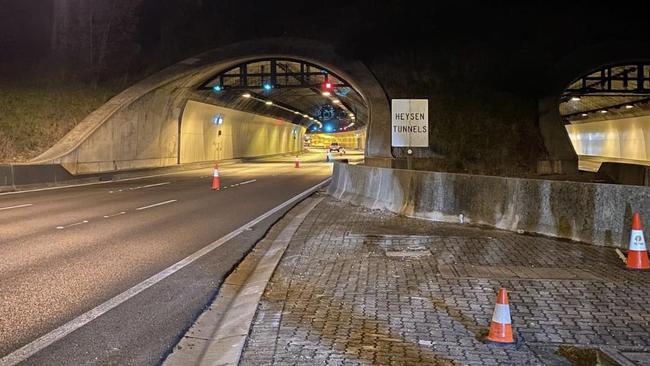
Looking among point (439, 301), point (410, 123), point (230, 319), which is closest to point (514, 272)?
point (439, 301)

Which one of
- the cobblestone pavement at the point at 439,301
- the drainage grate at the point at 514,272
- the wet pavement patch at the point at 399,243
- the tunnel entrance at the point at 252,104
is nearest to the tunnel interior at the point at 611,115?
the tunnel entrance at the point at 252,104

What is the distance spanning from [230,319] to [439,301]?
2148mm

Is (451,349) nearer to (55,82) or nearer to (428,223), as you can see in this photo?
(428,223)

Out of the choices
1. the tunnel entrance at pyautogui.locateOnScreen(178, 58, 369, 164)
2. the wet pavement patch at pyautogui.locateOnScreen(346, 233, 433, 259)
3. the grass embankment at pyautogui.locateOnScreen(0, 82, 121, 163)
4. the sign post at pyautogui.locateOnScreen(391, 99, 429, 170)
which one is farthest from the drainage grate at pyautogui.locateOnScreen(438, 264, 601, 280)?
the tunnel entrance at pyautogui.locateOnScreen(178, 58, 369, 164)

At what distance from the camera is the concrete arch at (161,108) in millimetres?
27938

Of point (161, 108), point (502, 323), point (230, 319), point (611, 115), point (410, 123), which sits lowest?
point (230, 319)

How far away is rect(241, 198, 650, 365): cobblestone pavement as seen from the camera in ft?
15.0

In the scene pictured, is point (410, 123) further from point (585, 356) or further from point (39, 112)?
point (39, 112)

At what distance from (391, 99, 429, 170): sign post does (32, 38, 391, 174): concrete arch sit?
11935mm

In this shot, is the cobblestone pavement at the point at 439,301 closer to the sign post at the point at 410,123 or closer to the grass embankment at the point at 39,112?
the sign post at the point at 410,123

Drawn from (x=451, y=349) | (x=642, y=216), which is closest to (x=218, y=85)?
(x=642, y=216)

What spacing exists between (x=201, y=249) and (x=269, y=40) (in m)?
23.1

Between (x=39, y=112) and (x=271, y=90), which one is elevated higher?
(x=271, y=90)

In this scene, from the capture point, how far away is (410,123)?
14.7 meters
